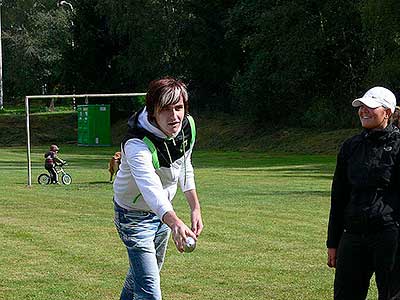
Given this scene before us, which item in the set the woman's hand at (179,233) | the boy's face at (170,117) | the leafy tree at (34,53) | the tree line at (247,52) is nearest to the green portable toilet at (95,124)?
the tree line at (247,52)

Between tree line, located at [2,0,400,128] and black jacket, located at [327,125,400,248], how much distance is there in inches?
1611

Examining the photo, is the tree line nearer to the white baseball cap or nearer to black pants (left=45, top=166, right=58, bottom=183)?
black pants (left=45, top=166, right=58, bottom=183)

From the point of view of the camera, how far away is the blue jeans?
6.59 meters

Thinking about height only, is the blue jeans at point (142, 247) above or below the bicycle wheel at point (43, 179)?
above

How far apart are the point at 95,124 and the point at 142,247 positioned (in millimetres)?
59394

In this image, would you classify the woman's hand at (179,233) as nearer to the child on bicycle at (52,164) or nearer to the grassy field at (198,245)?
the grassy field at (198,245)

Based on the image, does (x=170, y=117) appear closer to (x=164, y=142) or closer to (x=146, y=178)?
(x=164, y=142)

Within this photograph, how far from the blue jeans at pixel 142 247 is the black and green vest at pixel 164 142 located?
45 cm

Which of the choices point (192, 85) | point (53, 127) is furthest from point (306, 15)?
point (53, 127)

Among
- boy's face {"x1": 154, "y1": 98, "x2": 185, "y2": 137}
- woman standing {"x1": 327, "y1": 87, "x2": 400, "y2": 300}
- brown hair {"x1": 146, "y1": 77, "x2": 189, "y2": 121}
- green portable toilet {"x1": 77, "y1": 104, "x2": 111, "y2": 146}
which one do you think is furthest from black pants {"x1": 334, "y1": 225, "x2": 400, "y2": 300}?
green portable toilet {"x1": 77, "y1": 104, "x2": 111, "y2": 146}

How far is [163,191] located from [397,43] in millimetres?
42720

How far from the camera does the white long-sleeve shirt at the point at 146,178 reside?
20.2ft

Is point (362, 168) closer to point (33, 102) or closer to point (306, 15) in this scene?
point (306, 15)

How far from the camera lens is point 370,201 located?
6801 millimetres
